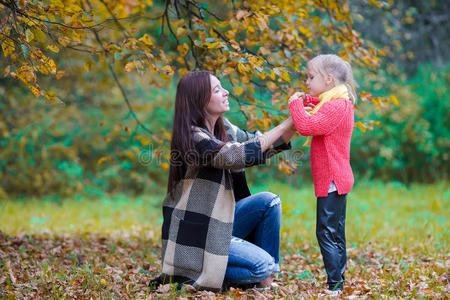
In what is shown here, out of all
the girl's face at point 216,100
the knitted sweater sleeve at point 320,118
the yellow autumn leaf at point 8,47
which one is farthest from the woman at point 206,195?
the yellow autumn leaf at point 8,47

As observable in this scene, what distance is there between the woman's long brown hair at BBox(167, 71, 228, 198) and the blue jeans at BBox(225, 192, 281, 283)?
52 cm

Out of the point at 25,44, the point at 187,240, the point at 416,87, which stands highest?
the point at 416,87

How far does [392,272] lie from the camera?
10.7 ft

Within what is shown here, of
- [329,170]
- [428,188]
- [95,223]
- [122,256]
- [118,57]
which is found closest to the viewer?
[329,170]

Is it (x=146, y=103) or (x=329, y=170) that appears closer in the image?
(x=329, y=170)

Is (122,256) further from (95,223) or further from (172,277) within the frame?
(95,223)

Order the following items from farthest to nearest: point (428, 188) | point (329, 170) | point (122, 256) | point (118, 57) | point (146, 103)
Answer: point (146, 103), point (428, 188), point (122, 256), point (118, 57), point (329, 170)

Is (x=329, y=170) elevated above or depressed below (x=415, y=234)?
above

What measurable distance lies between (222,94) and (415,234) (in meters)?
2.94

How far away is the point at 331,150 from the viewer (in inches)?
107

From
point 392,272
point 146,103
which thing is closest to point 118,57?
point 392,272

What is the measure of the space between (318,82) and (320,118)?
13.7 inches

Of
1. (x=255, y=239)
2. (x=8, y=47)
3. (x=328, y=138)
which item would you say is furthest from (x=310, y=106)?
(x=8, y=47)

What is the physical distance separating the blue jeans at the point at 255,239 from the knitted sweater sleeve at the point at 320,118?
2.04 feet
